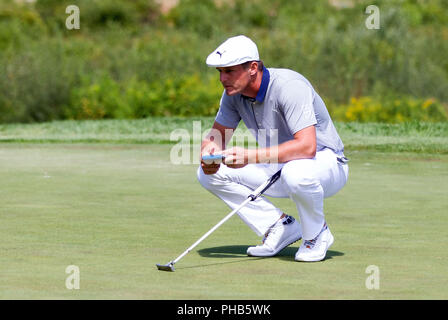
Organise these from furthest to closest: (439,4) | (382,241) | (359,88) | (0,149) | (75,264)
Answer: (439,4) < (359,88) < (0,149) < (382,241) < (75,264)

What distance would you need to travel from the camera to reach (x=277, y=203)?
904 centimetres

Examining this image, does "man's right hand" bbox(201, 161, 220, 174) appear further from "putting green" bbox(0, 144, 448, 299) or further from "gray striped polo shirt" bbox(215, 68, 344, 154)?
"putting green" bbox(0, 144, 448, 299)

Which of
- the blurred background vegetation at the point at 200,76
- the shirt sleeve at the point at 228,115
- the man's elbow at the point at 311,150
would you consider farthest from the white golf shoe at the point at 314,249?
the blurred background vegetation at the point at 200,76

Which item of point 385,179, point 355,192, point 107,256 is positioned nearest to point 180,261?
point 107,256

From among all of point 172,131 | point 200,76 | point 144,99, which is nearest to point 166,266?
point 172,131

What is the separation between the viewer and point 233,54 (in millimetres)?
5984

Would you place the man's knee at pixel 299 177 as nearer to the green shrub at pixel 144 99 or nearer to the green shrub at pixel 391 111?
the green shrub at pixel 391 111

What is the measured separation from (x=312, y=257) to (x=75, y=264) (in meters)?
1.48

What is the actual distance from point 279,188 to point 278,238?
0.38 meters

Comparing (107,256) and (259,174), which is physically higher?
(259,174)

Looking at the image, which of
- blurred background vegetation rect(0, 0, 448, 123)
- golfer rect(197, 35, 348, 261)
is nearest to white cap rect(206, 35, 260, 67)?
golfer rect(197, 35, 348, 261)

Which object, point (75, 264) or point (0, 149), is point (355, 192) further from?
point (0, 149)

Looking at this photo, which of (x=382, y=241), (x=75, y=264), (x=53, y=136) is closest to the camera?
(x=75, y=264)

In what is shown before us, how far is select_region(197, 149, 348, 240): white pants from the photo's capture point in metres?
6.12
